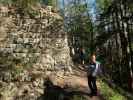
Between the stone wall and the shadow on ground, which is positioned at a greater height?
the stone wall

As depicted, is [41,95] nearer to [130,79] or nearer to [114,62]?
[130,79]

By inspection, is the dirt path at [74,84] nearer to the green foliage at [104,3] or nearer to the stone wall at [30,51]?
the stone wall at [30,51]

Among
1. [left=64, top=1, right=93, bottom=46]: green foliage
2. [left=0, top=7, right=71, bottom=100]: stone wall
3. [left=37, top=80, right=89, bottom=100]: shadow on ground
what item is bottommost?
[left=37, top=80, right=89, bottom=100]: shadow on ground

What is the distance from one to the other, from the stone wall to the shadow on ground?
226 mm

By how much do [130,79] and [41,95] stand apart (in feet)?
29.2

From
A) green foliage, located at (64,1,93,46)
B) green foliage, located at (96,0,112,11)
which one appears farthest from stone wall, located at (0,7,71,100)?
green foliage, located at (64,1,93,46)

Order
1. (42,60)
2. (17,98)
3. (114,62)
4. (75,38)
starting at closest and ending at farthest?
(17,98) < (42,60) < (114,62) < (75,38)

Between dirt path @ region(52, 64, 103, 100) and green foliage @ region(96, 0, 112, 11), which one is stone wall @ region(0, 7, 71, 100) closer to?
dirt path @ region(52, 64, 103, 100)

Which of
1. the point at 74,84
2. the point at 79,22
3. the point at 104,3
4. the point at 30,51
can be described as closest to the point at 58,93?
the point at 74,84

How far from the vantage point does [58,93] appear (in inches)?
481

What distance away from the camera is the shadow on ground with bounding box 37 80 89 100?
39.5 ft

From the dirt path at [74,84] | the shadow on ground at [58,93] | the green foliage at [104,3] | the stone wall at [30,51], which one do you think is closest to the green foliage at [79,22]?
the green foliage at [104,3]

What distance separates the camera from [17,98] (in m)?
12.0

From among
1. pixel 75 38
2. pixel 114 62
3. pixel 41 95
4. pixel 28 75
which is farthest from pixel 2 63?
pixel 75 38
